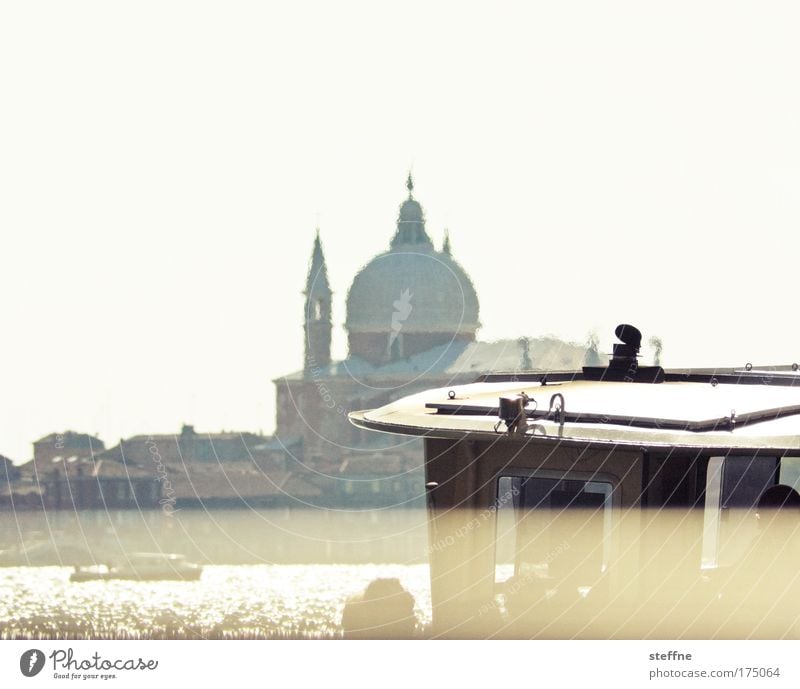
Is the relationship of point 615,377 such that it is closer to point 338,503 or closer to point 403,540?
point 403,540

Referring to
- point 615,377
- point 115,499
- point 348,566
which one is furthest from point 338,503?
point 615,377

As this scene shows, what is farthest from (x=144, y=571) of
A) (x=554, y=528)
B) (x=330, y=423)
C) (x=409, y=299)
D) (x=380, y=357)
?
(x=554, y=528)

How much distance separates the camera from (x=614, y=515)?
475cm

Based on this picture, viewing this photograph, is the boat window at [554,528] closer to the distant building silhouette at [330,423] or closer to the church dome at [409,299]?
the distant building silhouette at [330,423]

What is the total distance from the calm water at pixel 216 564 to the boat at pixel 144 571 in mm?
363

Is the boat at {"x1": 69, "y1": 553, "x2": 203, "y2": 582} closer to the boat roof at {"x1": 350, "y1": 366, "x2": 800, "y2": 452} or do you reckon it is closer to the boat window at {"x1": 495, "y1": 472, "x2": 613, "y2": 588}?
the boat roof at {"x1": 350, "y1": 366, "x2": 800, "y2": 452}

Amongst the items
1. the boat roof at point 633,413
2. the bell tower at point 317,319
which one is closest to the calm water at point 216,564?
the bell tower at point 317,319

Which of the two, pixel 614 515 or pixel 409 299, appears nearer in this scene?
pixel 614 515

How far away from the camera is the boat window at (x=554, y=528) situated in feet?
16.0

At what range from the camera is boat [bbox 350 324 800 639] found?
4719 millimetres

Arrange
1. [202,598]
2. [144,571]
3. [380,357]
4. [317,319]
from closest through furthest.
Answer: [202,598]
[144,571]
[380,357]
[317,319]

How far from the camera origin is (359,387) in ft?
205

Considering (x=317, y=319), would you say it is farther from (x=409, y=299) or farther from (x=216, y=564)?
(x=216, y=564)

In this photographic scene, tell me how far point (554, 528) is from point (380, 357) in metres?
55.4
